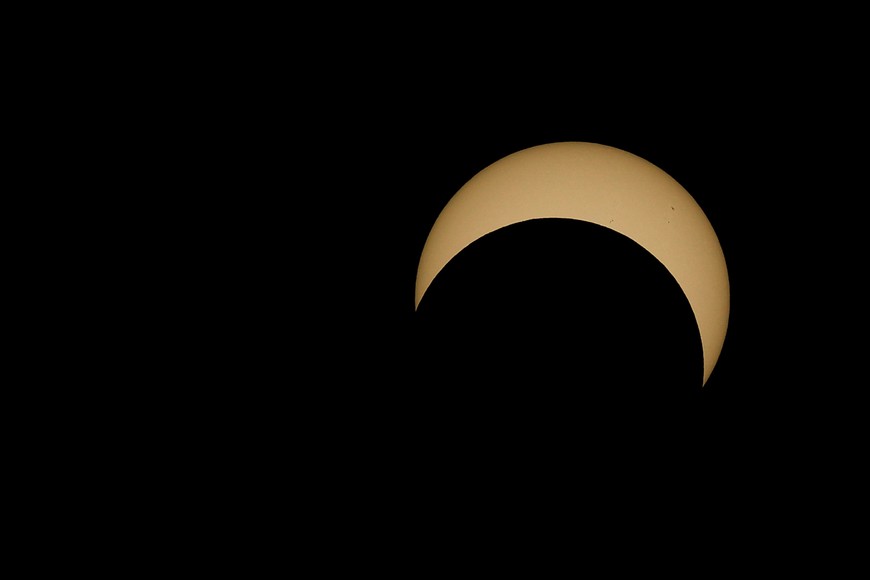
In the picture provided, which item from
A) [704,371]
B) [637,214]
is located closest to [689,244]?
[637,214]

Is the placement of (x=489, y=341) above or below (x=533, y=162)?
below

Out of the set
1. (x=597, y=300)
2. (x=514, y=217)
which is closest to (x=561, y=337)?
(x=597, y=300)

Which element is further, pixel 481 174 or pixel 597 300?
pixel 481 174

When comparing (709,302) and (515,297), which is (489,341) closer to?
(515,297)

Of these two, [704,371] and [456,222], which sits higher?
[456,222]

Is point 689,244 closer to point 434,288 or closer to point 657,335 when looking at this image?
point 657,335

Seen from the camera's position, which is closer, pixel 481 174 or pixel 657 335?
pixel 657 335

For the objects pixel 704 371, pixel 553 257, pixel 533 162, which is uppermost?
pixel 533 162

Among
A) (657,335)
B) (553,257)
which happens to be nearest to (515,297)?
(553,257)
